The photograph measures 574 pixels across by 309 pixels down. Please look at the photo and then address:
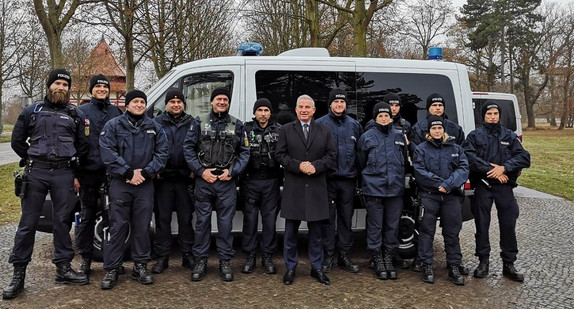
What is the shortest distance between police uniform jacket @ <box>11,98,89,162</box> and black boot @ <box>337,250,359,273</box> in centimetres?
307

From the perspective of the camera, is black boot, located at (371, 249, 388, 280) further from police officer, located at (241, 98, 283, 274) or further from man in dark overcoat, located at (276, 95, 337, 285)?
police officer, located at (241, 98, 283, 274)

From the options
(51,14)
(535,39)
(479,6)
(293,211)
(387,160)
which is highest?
(479,6)

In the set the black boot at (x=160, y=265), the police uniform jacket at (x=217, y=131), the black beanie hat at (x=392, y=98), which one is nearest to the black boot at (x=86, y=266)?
the black boot at (x=160, y=265)

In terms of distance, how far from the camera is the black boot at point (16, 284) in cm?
415

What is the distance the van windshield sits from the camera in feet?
17.1

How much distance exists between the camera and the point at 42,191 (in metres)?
4.33

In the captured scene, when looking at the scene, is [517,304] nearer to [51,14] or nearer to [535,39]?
[51,14]

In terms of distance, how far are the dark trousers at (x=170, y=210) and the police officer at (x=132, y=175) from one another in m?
0.21

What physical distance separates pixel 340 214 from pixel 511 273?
193 cm

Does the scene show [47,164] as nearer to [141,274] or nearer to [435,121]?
[141,274]

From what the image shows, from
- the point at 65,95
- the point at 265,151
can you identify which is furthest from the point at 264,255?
the point at 65,95

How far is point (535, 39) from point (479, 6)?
22.2 ft

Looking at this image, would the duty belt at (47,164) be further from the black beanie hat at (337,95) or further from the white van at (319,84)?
the black beanie hat at (337,95)

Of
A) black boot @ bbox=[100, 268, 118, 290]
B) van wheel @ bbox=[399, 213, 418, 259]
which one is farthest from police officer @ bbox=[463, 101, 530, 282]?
black boot @ bbox=[100, 268, 118, 290]
